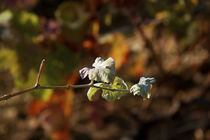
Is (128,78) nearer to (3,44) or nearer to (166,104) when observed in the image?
(166,104)

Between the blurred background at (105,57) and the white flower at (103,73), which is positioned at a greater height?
the blurred background at (105,57)

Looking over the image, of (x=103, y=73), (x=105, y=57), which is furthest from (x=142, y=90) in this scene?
(x=105, y=57)

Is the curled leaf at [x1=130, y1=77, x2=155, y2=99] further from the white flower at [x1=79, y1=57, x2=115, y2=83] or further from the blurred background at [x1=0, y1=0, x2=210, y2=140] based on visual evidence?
the blurred background at [x1=0, y1=0, x2=210, y2=140]

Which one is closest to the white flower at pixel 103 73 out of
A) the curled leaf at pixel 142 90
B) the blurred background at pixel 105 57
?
the curled leaf at pixel 142 90

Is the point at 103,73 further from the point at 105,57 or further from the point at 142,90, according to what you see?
the point at 105,57

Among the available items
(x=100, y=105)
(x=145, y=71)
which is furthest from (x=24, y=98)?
(x=145, y=71)

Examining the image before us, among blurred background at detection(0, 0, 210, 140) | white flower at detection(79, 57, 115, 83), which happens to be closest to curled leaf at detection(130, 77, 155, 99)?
white flower at detection(79, 57, 115, 83)

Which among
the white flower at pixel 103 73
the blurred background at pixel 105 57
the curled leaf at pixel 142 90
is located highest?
the blurred background at pixel 105 57

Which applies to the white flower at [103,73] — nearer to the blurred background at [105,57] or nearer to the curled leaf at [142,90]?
the curled leaf at [142,90]
